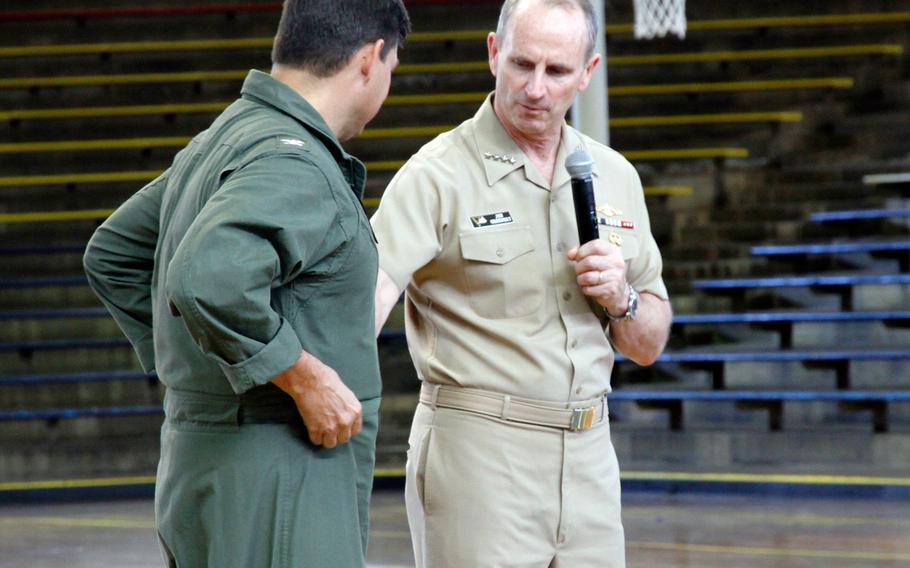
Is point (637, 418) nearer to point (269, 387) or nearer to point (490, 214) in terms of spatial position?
point (490, 214)

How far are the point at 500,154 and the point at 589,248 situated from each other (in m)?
0.23

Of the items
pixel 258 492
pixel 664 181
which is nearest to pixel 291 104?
pixel 258 492

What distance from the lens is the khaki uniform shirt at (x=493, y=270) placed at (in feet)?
6.65

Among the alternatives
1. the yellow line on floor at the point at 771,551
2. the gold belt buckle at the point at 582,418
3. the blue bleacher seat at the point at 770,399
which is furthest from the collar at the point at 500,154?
the blue bleacher seat at the point at 770,399

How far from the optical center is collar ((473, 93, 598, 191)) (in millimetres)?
2082

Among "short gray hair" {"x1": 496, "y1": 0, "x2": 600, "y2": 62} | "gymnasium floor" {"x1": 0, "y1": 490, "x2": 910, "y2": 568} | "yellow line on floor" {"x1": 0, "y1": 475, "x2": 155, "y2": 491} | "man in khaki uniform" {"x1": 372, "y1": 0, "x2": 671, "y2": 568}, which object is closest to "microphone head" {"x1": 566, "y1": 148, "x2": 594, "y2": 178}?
"man in khaki uniform" {"x1": 372, "y1": 0, "x2": 671, "y2": 568}

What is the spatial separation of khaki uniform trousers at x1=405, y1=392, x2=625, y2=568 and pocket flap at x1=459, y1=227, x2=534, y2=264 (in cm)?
23

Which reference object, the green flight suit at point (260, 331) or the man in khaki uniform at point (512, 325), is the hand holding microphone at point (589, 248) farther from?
the green flight suit at point (260, 331)

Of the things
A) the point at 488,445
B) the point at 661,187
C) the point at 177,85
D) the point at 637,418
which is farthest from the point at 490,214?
Answer: the point at 177,85

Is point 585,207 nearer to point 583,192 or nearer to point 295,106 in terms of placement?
point 583,192

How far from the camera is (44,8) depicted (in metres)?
9.64

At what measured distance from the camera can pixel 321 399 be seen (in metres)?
1.57

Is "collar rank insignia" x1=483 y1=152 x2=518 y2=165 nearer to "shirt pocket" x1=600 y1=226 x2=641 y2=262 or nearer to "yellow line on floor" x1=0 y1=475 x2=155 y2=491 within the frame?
"shirt pocket" x1=600 y1=226 x2=641 y2=262

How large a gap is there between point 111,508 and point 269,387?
4.78 metres
